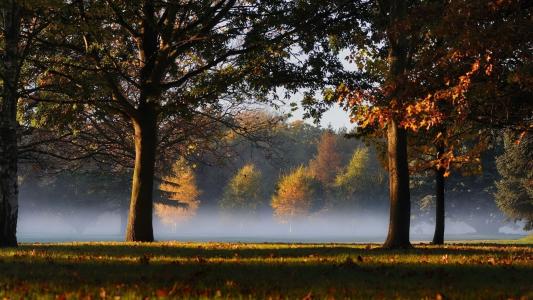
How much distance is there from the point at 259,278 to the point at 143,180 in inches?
535

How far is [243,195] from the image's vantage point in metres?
81.8

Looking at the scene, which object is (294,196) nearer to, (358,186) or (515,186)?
(358,186)

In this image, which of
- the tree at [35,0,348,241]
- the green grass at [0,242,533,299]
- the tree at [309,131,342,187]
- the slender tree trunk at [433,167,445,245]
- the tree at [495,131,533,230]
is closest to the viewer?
the green grass at [0,242,533,299]

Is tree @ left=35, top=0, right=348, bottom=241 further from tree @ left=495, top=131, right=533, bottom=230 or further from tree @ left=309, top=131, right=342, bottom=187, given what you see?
tree @ left=309, top=131, right=342, bottom=187

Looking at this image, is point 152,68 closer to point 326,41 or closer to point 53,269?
point 326,41

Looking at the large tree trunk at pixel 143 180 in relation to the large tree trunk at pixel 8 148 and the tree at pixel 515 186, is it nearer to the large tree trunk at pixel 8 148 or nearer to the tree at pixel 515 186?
the large tree trunk at pixel 8 148

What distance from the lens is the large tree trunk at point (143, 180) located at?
840 inches

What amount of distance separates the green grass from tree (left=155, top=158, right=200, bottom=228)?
177ft

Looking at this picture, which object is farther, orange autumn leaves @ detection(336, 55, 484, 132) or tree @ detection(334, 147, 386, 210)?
tree @ detection(334, 147, 386, 210)

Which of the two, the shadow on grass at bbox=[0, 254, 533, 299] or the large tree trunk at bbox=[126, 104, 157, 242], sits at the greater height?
the large tree trunk at bbox=[126, 104, 157, 242]

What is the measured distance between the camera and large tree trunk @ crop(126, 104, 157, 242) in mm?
21344

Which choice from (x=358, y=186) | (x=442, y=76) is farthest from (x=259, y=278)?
(x=358, y=186)

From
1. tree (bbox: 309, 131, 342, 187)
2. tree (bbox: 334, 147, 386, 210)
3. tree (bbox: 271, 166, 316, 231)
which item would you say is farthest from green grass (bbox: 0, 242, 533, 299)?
tree (bbox: 309, 131, 342, 187)

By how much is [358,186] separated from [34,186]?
45.1 metres
